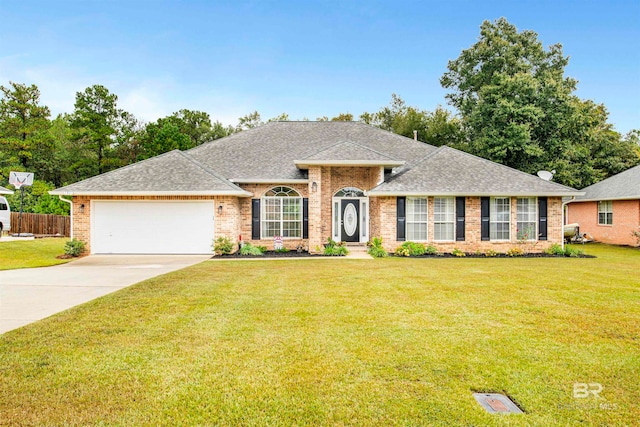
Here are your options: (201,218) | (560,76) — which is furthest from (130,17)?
(560,76)

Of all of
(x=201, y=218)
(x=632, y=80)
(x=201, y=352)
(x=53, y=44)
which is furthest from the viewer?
(x=632, y=80)

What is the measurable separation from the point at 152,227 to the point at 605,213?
2433 centimetres

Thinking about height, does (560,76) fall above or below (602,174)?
above

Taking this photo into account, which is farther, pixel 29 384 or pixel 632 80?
pixel 632 80

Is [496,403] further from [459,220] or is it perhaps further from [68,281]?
[459,220]

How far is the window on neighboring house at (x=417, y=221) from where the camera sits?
49.9 ft

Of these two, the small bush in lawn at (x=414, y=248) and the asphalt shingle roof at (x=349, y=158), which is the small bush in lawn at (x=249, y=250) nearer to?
the asphalt shingle roof at (x=349, y=158)

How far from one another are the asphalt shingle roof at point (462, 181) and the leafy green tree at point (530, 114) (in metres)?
8.04

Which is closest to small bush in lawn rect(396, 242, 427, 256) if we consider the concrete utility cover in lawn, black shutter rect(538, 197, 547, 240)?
black shutter rect(538, 197, 547, 240)

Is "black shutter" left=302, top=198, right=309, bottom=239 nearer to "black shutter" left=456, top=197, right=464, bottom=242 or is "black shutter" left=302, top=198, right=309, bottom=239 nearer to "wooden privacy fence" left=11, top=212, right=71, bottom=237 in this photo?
"black shutter" left=456, top=197, right=464, bottom=242

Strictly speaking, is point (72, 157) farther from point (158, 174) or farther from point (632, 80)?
point (632, 80)

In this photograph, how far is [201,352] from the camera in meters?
4.39

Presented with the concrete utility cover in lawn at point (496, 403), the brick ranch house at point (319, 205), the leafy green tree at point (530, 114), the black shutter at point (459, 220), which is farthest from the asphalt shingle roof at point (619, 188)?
the concrete utility cover in lawn at point (496, 403)

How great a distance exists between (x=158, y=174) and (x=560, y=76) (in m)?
28.2
